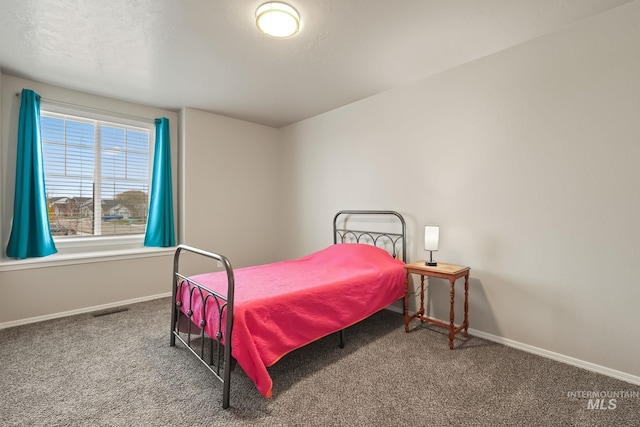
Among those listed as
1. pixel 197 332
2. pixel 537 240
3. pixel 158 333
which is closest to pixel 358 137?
pixel 537 240

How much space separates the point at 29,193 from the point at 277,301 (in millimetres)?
3087

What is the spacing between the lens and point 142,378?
6.64 ft

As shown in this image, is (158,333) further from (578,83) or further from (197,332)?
(578,83)

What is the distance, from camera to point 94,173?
3.68 metres

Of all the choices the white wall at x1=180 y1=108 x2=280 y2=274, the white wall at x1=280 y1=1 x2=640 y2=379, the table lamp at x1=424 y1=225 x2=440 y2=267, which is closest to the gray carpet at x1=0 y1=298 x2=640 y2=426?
the white wall at x1=280 y1=1 x2=640 y2=379

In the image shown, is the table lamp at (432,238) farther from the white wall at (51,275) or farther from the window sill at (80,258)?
the white wall at (51,275)

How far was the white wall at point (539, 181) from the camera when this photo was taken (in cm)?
202

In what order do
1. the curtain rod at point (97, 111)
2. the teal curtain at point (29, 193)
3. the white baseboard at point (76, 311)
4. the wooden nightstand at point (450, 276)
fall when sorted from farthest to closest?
the curtain rod at point (97, 111) < the teal curtain at point (29, 193) < the white baseboard at point (76, 311) < the wooden nightstand at point (450, 276)

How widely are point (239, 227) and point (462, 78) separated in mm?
3536

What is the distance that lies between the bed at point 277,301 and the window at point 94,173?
2063mm

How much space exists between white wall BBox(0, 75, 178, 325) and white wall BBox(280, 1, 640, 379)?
3.40 m

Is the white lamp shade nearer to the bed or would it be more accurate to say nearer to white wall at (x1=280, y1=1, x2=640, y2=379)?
white wall at (x1=280, y1=1, x2=640, y2=379)

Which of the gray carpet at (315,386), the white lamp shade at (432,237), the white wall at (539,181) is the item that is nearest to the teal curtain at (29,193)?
the gray carpet at (315,386)

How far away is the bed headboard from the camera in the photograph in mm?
3344
